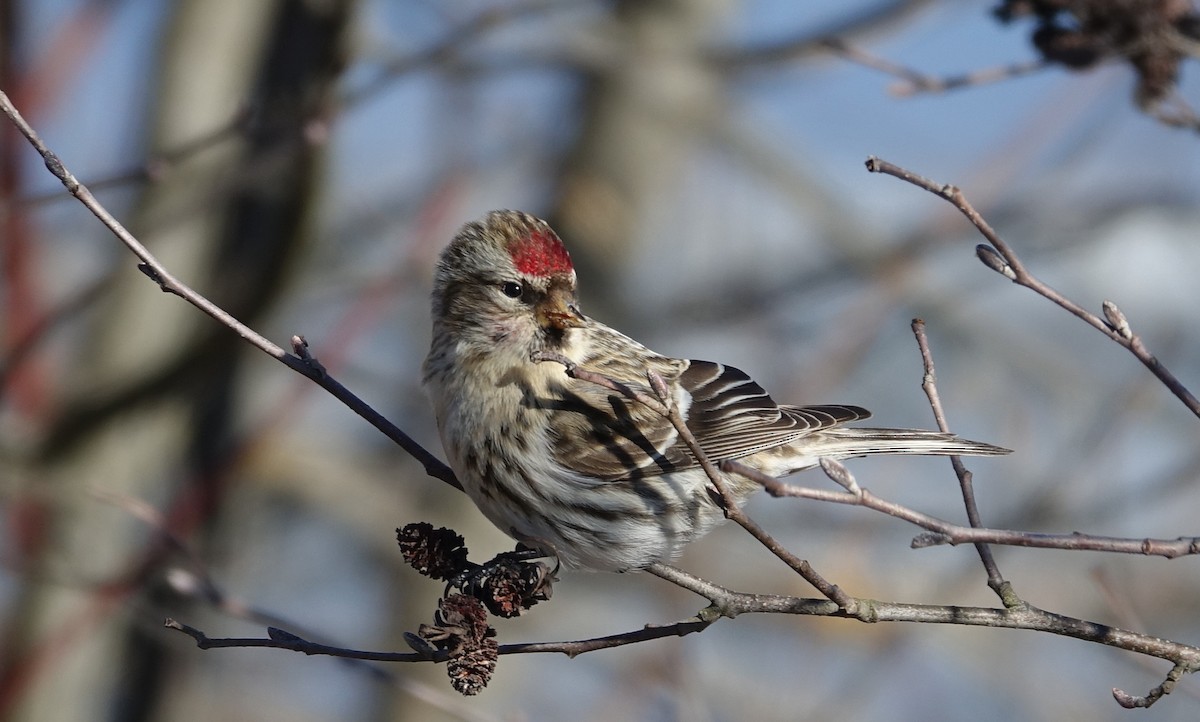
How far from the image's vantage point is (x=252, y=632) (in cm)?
620

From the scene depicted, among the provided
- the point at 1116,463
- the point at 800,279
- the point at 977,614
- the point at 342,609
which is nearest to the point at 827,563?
the point at 1116,463

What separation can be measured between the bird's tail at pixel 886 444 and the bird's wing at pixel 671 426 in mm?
103

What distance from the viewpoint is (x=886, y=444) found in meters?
2.84

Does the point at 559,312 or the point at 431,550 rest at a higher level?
the point at 559,312

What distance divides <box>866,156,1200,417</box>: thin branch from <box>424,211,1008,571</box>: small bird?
760 mm

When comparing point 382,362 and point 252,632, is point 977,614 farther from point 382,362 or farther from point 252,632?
point 382,362

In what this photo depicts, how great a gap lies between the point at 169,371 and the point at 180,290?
176cm

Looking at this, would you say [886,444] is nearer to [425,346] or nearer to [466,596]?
[466,596]

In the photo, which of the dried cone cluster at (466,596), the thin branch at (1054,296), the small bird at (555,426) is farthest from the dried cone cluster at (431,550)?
the thin branch at (1054,296)

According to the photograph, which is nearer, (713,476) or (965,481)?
(713,476)

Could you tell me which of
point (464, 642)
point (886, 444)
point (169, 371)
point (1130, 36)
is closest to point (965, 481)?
point (886, 444)

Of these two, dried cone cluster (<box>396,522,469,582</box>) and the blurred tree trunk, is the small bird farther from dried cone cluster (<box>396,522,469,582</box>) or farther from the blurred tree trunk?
the blurred tree trunk

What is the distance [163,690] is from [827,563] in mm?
2503

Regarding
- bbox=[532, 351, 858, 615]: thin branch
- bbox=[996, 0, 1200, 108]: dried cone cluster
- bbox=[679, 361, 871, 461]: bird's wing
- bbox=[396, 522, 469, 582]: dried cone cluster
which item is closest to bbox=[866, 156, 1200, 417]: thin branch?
bbox=[532, 351, 858, 615]: thin branch
